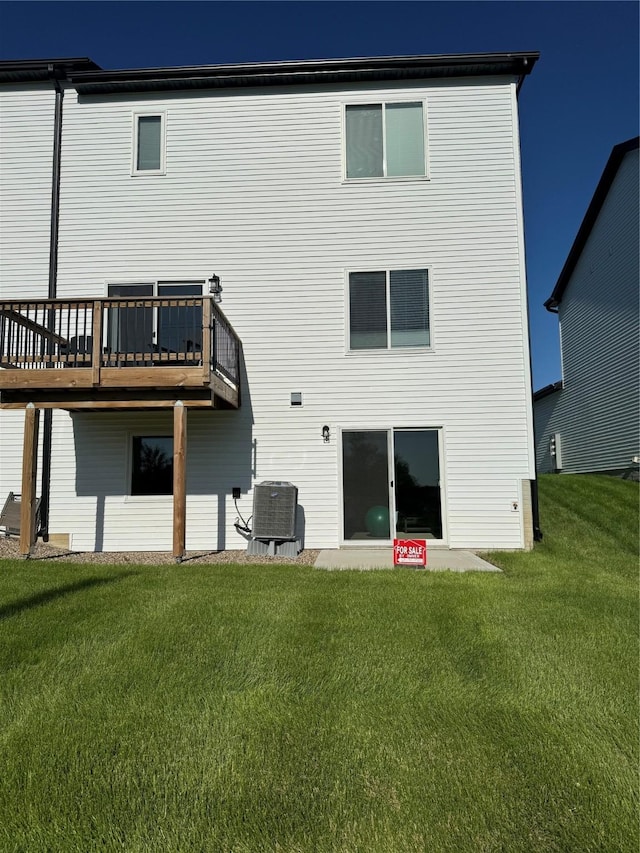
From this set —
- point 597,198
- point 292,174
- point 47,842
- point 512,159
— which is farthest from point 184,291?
point 597,198

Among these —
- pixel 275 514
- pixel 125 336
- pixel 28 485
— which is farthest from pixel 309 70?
pixel 28 485

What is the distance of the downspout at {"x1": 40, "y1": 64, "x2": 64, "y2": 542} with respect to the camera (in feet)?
30.1

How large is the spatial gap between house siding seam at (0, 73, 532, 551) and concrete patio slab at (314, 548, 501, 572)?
544mm

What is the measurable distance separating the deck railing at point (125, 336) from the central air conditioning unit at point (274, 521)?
189cm

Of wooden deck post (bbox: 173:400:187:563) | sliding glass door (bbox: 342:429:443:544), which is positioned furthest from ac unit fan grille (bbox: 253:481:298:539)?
wooden deck post (bbox: 173:400:187:563)

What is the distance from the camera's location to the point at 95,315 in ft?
24.5

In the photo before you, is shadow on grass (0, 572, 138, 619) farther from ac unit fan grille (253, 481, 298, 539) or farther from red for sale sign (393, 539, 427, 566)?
red for sale sign (393, 539, 427, 566)

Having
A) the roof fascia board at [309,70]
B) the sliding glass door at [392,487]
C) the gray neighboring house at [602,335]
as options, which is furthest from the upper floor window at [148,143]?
the gray neighboring house at [602,335]

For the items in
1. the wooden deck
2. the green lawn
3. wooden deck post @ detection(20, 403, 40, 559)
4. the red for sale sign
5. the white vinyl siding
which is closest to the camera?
the green lawn

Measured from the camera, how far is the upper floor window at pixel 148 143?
980 cm

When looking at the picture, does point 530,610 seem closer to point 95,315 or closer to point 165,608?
point 165,608

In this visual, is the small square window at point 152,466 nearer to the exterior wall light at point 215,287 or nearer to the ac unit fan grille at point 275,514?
the ac unit fan grille at point 275,514

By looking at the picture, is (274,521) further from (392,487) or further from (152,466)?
(152,466)

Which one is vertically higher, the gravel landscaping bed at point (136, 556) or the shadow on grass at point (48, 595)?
the shadow on grass at point (48, 595)
